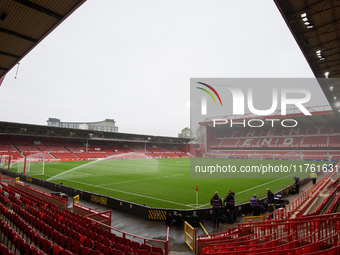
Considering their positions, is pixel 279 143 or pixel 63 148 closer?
pixel 63 148

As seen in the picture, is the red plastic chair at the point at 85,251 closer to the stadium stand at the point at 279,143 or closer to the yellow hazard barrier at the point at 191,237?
the yellow hazard barrier at the point at 191,237

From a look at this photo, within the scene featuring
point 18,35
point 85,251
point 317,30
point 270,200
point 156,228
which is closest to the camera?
point 85,251

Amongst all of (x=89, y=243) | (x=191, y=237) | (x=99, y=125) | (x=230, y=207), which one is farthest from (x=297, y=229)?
(x=99, y=125)

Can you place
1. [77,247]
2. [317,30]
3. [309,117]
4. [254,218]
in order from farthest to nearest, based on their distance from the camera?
[309,117], [317,30], [254,218], [77,247]

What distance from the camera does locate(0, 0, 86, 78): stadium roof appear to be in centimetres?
664

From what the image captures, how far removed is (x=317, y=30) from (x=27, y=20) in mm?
13021

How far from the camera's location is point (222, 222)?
1169 centimetres

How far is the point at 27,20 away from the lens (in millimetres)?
7359

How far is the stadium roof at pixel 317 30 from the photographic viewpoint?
958cm

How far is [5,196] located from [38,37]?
33.0ft

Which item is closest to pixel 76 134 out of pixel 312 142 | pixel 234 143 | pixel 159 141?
pixel 159 141

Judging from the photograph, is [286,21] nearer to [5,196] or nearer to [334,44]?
[334,44]

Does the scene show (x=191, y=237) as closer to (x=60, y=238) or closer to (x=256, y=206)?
(x=60, y=238)

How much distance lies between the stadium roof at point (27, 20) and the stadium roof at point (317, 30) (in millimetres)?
8267
